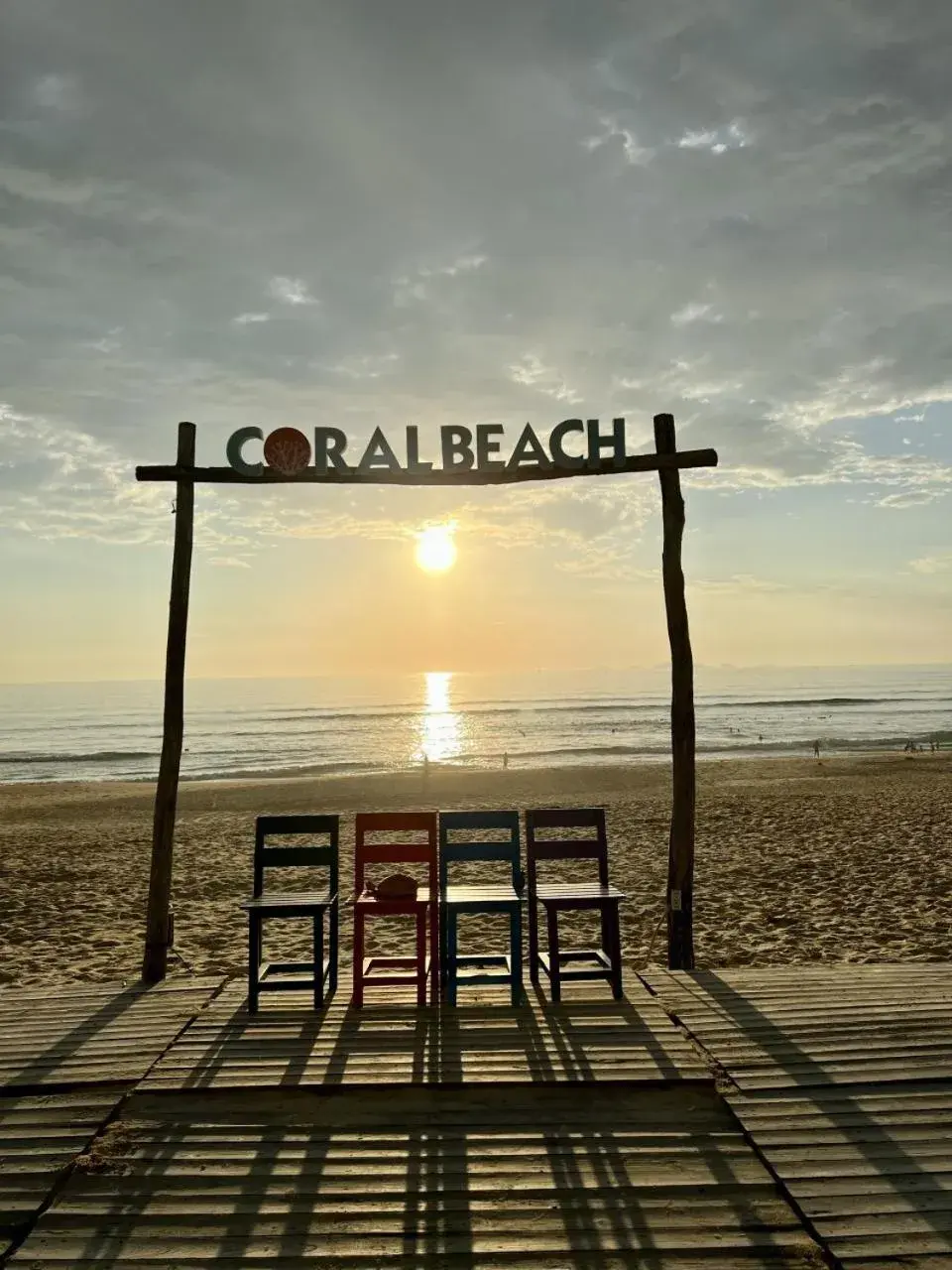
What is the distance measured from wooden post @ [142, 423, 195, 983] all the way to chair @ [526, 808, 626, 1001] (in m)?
2.85

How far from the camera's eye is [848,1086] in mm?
4324

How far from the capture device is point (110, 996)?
6023mm

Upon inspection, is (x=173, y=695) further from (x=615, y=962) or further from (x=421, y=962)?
(x=615, y=962)

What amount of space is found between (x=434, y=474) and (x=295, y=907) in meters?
3.44

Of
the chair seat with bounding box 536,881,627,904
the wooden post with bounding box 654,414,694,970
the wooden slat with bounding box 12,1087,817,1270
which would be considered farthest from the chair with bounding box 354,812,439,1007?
the wooden post with bounding box 654,414,694,970

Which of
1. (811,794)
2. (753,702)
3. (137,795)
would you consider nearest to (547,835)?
(811,794)

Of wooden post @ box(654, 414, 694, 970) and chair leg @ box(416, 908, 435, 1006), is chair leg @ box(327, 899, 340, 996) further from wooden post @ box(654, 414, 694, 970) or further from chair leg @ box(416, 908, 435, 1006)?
wooden post @ box(654, 414, 694, 970)

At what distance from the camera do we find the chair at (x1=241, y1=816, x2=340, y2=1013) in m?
5.57

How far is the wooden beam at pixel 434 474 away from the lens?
6.76m

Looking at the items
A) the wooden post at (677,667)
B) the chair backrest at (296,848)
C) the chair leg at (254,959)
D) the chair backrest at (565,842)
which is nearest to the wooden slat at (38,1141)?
the chair leg at (254,959)

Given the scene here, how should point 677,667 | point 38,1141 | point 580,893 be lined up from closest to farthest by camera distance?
point 38,1141, point 580,893, point 677,667

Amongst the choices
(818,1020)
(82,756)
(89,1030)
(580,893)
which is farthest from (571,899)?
(82,756)

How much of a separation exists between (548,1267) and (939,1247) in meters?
1.39

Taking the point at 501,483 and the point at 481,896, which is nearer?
the point at 481,896
